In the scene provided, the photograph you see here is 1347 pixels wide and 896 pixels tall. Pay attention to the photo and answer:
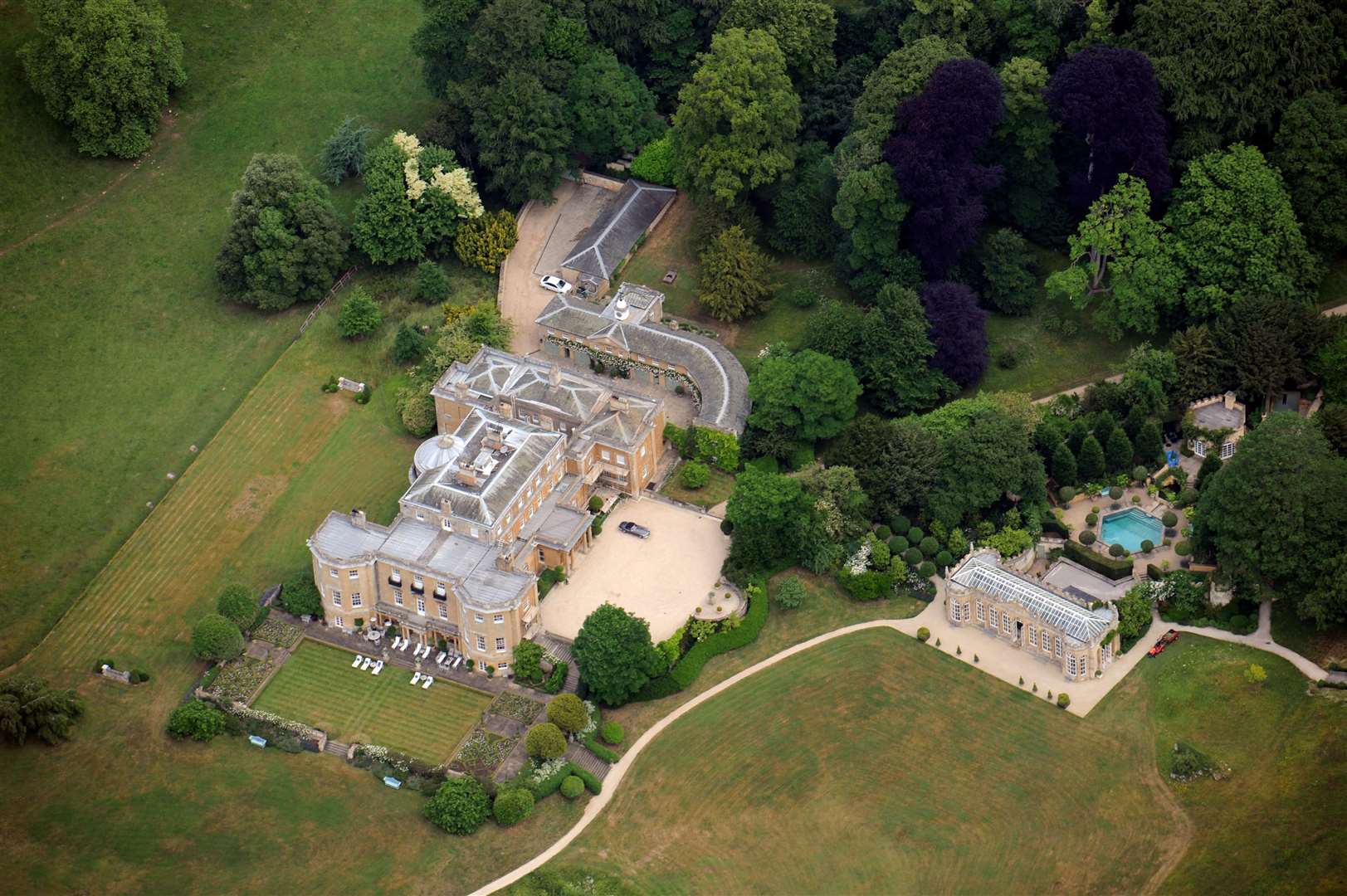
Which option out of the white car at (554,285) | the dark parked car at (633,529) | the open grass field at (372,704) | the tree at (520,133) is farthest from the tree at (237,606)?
the tree at (520,133)

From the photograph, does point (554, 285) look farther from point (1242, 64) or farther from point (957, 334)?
point (1242, 64)

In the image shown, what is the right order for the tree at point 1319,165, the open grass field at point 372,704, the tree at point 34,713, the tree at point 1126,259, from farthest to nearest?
1. the tree at point 1126,259
2. the tree at point 1319,165
3. the open grass field at point 372,704
4. the tree at point 34,713

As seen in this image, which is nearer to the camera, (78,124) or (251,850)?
(251,850)

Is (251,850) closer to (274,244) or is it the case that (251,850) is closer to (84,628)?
(84,628)

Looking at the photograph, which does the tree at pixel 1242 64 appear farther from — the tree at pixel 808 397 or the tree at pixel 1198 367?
the tree at pixel 808 397

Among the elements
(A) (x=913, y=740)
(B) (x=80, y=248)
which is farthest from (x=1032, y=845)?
(B) (x=80, y=248)
